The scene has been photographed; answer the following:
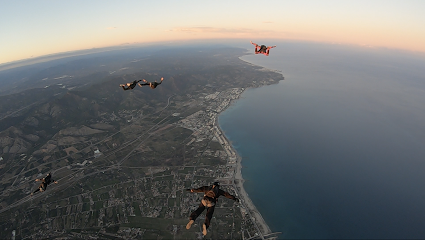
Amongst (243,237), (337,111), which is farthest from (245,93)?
(243,237)

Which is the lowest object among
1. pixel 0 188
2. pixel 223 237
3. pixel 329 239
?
pixel 329 239

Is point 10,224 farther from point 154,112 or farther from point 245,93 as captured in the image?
point 245,93

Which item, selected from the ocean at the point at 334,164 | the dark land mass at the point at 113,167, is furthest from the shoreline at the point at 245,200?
the ocean at the point at 334,164

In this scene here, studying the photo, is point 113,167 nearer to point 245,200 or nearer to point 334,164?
point 245,200

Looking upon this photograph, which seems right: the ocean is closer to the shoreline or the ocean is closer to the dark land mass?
the shoreline

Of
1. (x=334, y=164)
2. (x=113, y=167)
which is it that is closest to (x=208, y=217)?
(x=113, y=167)

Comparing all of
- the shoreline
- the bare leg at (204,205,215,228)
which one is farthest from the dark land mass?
the bare leg at (204,205,215,228)
